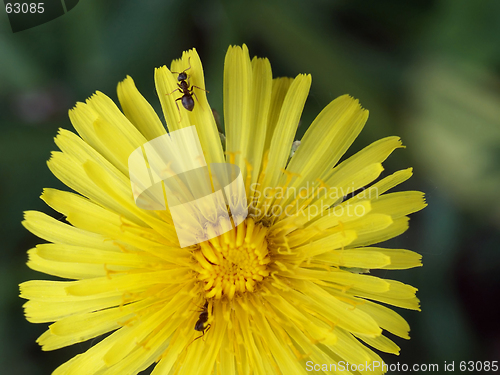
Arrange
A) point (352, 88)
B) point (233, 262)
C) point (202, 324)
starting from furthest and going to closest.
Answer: point (352, 88) < point (233, 262) < point (202, 324)

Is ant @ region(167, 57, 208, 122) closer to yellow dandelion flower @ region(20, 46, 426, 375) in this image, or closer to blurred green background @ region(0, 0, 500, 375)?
yellow dandelion flower @ region(20, 46, 426, 375)

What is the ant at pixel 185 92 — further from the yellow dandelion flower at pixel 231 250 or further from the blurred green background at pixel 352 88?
the blurred green background at pixel 352 88

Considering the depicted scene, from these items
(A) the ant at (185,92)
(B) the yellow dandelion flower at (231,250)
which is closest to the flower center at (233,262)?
(B) the yellow dandelion flower at (231,250)

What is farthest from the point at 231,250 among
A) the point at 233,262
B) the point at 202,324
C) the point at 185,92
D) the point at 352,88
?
the point at 352,88

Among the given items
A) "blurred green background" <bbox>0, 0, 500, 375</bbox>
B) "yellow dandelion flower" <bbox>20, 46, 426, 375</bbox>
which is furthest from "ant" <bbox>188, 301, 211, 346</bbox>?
"blurred green background" <bbox>0, 0, 500, 375</bbox>

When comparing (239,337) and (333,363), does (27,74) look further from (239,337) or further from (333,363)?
(333,363)

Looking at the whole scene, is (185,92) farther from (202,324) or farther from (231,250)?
(202,324)

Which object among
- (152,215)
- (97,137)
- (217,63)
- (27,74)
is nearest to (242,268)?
(152,215)
